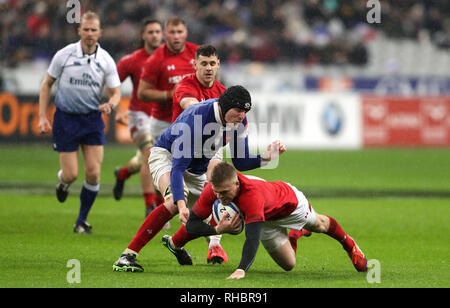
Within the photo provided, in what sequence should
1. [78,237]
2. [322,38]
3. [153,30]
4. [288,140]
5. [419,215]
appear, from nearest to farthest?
[78,237], [153,30], [419,215], [288,140], [322,38]

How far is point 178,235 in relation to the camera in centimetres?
730

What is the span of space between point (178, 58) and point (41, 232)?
107 inches

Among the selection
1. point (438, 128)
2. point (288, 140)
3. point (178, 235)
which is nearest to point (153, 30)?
point (178, 235)

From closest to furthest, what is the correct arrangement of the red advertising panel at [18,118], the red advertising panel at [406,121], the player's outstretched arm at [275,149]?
the player's outstretched arm at [275,149] < the red advertising panel at [18,118] < the red advertising panel at [406,121]

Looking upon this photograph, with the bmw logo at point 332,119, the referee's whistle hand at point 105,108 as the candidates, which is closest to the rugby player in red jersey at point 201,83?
the referee's whistle hand at point 105,108

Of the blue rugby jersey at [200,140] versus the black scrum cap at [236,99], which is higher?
the black scrum cap at [236,99]

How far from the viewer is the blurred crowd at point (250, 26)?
25562 millimetres

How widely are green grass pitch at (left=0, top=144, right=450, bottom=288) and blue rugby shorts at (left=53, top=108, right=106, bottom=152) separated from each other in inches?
41.3

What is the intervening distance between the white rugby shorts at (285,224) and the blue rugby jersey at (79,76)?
3479mm

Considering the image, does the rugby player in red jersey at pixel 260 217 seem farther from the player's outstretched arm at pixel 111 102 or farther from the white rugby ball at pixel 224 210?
the player's outstretched arm at pixel 111 102

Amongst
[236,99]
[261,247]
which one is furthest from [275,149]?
[261,247]

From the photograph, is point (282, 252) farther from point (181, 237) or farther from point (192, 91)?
point (192, 91)

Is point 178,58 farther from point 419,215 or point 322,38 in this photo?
point 322,38

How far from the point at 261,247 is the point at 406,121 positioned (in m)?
17.0
